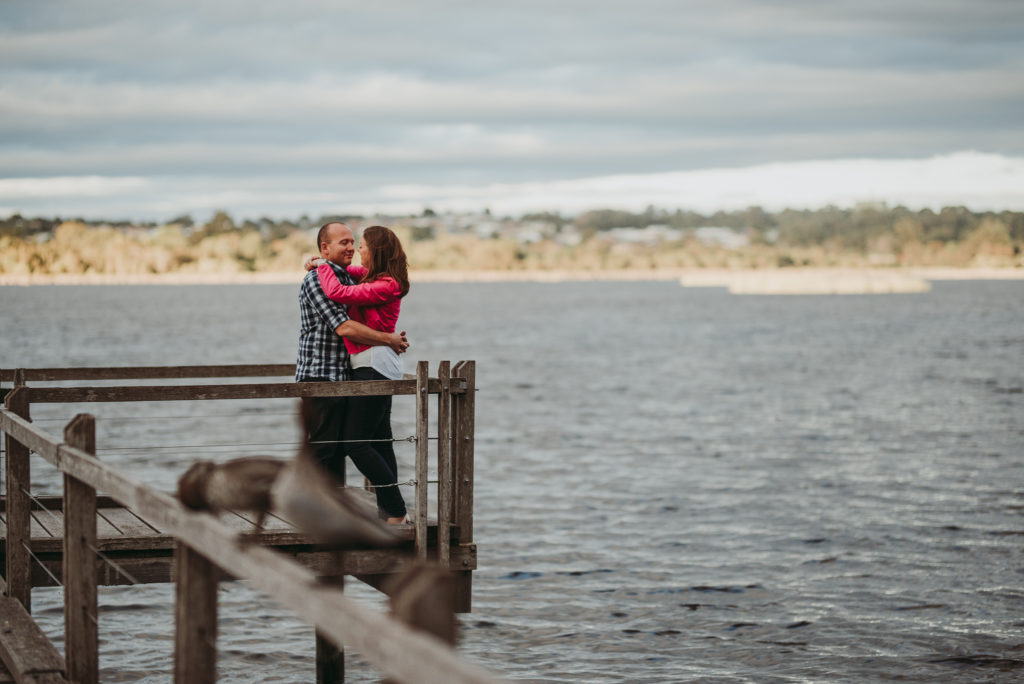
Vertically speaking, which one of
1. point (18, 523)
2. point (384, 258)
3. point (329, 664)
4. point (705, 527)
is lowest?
Answer: point (705, 527)

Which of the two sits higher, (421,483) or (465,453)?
(465,453)

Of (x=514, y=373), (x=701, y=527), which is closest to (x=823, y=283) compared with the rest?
(x=514, y=373)

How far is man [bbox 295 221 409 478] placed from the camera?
6930mm

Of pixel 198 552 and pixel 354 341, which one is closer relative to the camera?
pixel 198 552

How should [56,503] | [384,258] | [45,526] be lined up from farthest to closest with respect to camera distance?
[56,503], [45,526], [384,258]

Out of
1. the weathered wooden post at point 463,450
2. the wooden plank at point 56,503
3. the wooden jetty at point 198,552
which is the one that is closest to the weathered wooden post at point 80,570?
the wooden jetty at point 198,552

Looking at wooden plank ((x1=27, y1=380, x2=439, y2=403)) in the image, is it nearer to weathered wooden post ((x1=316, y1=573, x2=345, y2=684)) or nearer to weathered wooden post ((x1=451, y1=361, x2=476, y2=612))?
weathered wooden post ((x1=451, y1=361, x2=476, y2=612))

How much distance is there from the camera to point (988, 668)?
893cm

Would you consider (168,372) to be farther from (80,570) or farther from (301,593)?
(301,593)

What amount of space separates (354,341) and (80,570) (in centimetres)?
242

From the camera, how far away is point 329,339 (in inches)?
280

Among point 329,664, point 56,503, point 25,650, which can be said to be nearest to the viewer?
point 25,650

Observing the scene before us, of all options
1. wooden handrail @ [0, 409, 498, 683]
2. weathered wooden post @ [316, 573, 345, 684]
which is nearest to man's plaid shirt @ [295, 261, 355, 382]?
weathered wooden post @ [316, 573, 345, 684]

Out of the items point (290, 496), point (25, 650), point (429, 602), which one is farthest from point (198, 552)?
point (25, 650)
